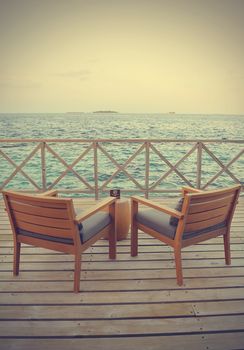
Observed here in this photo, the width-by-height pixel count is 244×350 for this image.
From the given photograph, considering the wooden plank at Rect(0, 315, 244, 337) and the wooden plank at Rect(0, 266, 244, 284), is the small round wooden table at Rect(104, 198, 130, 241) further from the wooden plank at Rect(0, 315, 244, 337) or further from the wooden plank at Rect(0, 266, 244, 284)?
the wooden plank at Rect(0, 315, 244, 337)

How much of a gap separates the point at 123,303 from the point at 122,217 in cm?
108

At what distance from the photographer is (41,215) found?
206 cm

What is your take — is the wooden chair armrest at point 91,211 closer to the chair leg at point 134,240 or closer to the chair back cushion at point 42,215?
the chair back cushion at point 42,215

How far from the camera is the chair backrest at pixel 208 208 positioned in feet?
6.82

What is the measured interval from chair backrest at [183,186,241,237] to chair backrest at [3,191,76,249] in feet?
2.67

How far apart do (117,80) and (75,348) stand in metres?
27.8

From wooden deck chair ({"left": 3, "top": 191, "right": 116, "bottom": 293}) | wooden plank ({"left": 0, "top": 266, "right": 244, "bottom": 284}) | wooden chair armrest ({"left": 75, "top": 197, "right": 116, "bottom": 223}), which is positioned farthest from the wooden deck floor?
wooden chair armrest ({"left": 75, "top": 197, "right": 116, "bottom": 223})

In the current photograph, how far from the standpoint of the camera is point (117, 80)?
27.5 metres

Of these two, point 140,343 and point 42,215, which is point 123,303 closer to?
point 140,343

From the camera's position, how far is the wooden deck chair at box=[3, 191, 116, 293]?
198 cm

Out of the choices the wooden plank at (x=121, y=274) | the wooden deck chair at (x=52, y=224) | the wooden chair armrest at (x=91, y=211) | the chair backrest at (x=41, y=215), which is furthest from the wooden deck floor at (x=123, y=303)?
the wooden chair armrest at (x=91, y=211)

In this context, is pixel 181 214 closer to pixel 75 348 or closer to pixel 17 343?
pixel 75 348

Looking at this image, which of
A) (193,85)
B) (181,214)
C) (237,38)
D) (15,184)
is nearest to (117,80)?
(193,85)

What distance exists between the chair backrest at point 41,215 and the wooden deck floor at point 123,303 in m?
0.36
